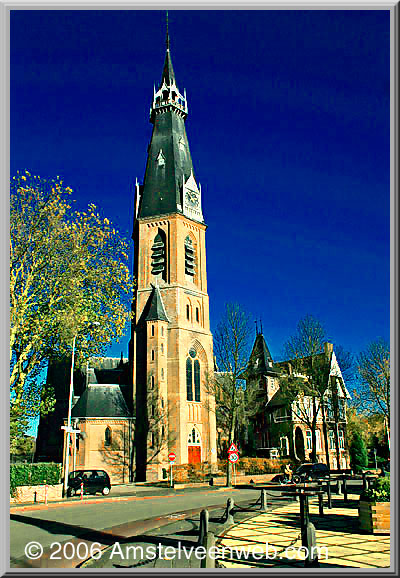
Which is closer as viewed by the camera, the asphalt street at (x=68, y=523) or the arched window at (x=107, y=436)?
the asphalt street at (x=68, y=523)

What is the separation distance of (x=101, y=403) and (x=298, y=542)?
3855cm

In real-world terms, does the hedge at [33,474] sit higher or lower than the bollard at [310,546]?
lower

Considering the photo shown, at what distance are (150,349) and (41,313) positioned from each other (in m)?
26.1

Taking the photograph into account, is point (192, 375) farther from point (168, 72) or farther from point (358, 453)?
point (168, 72)

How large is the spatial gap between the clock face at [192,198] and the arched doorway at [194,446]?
2408cm

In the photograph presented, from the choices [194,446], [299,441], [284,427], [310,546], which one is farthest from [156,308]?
[310,546]

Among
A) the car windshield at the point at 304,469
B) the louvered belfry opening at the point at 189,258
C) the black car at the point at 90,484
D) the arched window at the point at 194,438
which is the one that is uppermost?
the louvered belfry opening at the point at 189,258

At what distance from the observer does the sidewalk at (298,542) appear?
8.51 m

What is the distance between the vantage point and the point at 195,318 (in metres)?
51.2

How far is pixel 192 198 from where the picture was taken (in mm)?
55406

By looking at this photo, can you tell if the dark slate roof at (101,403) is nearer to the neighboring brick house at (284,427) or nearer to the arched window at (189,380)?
the arched window at (189,380)

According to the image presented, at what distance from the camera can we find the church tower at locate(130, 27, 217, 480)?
149ft

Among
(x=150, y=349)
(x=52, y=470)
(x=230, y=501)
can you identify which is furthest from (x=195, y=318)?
(x=230, y=501)

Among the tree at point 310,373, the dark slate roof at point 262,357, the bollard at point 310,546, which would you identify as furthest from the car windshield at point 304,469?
the bollard at point 310,546
